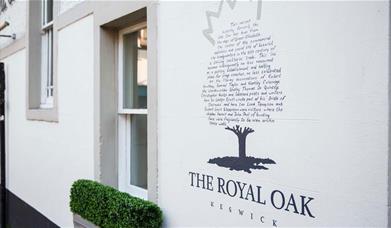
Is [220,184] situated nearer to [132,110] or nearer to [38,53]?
[132,110]

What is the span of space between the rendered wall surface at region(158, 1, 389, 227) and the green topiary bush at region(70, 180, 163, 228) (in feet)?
0.60

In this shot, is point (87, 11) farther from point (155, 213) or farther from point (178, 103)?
point (155, 213)

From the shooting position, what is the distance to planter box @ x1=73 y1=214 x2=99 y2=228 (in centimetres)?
453

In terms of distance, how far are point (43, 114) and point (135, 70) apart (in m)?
2.37

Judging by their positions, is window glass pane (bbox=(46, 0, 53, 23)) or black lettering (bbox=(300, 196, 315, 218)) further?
window glass pane (bbox=(46, 0, 53, 23))

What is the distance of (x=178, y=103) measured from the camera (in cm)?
351

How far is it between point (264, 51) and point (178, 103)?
1.02 m

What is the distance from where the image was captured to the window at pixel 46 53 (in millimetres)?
6875

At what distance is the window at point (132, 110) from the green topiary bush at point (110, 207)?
36 centimetres

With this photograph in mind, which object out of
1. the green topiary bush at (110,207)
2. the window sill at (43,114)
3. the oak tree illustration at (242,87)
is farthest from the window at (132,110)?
the window sill at (43,114)

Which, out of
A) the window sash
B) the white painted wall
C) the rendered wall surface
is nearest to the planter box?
the white painted wall

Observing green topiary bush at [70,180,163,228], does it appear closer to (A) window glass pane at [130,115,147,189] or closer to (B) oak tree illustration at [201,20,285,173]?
(A) window glass pane at [130,115,147,189]

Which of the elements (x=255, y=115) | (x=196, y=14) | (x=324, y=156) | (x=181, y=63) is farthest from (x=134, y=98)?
(x=324, y=156)

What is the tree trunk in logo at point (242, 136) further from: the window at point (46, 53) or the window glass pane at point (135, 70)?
the window at point (46, 53)
